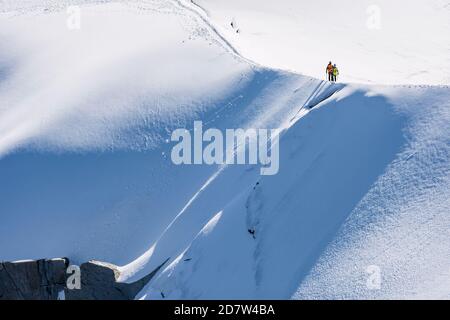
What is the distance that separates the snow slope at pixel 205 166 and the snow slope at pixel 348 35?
1.25 ft

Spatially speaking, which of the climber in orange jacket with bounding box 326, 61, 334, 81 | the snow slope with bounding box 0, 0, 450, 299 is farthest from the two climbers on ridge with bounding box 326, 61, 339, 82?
the snow slope with bounding box 0, 0, 450, 299

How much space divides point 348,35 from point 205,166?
61.9 ft

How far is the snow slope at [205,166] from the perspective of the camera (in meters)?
26.5

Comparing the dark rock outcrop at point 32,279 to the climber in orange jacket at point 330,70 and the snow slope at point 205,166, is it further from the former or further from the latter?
the climber in orange jacket at point 330,70

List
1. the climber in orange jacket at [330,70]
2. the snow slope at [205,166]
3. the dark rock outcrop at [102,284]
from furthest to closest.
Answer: the climber in orange jacket at [330,70] < the dark rock outcrop at [102,284] < the snow slope at [205,166]

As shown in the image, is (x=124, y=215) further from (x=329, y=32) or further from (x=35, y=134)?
(x=329, y=32)

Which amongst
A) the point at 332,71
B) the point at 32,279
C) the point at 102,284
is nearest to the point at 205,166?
the point at 102,284

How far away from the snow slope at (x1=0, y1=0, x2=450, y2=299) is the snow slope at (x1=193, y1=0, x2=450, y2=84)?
0.38 m

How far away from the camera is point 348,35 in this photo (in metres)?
52.5

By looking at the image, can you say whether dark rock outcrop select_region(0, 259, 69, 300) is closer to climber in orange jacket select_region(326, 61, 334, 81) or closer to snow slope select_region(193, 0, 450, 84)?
climber in orange jacket select_region(326, 61, 334, 81)

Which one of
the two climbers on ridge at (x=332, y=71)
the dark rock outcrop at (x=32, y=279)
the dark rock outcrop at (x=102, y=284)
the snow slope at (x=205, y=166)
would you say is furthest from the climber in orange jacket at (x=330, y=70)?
the dark rock outcrop at (x=32, y=279)

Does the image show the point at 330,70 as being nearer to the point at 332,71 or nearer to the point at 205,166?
the point at 332,71

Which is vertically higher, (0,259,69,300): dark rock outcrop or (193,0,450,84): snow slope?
(193,0,450,84): snow slope

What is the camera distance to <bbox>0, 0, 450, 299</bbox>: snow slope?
26453 millimetres
